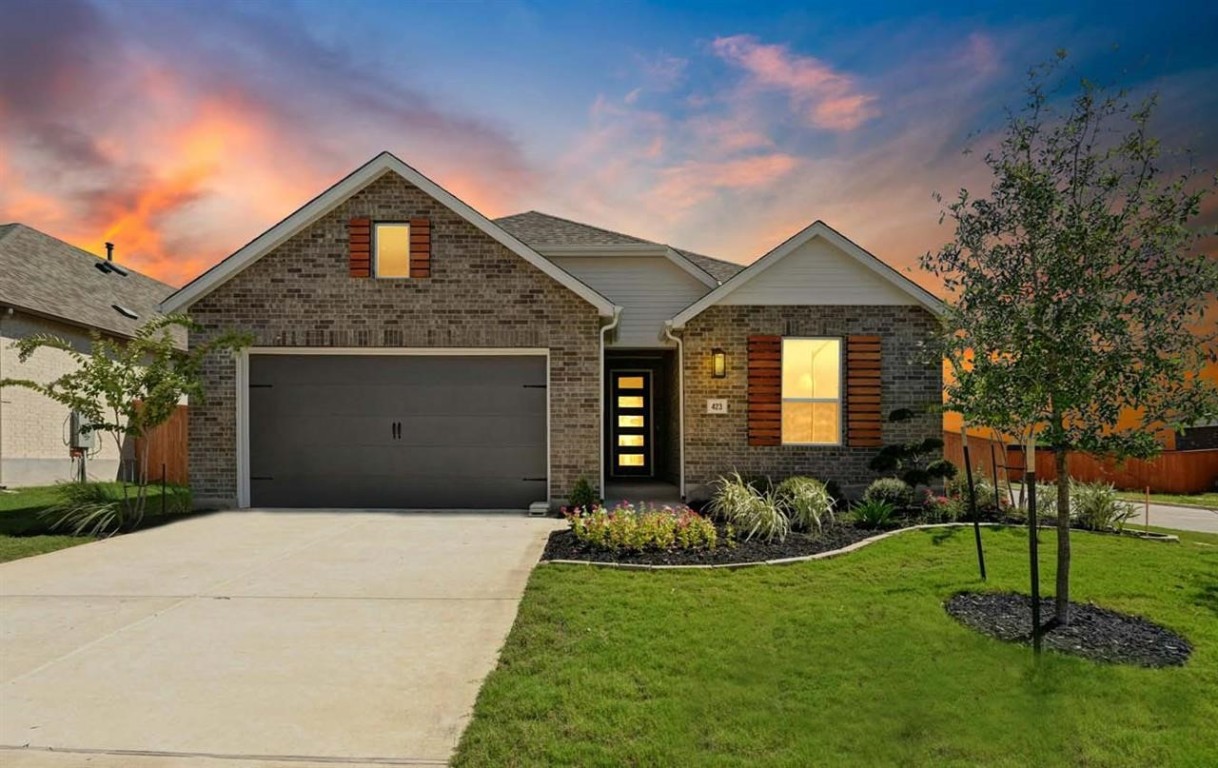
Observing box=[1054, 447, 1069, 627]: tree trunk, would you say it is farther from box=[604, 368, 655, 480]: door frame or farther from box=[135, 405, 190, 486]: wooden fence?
box=[135, 405, 190, 486]: wooden fence

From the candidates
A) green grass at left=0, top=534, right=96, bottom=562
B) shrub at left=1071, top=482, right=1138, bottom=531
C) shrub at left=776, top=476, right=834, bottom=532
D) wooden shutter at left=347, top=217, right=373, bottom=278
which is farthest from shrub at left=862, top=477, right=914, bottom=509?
green grass at left=0, top=534, right=96, bottom=562

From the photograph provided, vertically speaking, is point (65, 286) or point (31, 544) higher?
point (65, 286)

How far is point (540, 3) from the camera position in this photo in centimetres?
972

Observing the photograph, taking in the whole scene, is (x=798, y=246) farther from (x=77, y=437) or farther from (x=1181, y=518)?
(x=77, y=437)

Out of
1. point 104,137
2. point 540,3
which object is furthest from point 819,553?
point 104,137

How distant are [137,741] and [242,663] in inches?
36.9

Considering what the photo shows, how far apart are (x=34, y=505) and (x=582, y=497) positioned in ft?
32.6

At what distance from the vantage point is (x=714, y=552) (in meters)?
6.99

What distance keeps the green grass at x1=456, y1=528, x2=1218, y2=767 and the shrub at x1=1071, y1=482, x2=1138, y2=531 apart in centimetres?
328

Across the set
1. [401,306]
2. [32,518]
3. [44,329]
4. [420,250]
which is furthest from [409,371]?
[44,329]

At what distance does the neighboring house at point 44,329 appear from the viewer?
1366 cm

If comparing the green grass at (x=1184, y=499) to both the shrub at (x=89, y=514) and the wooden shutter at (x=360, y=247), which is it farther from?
the shrub at (x=89, y=514)

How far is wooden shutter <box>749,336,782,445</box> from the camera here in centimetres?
1081

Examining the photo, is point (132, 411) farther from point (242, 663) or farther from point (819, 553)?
point (819, 553)
